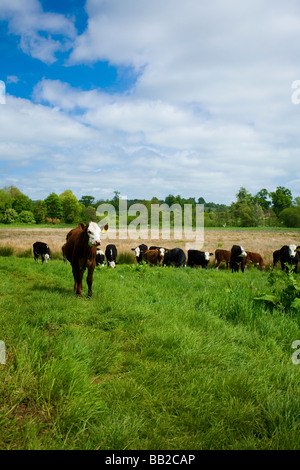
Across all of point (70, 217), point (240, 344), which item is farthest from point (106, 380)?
point (70, 217)

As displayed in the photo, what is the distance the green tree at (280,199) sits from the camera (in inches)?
4262

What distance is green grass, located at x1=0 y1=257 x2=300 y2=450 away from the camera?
2275 millimetres

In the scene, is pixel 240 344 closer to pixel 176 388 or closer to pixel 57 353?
pixel 176 388

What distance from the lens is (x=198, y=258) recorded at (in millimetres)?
17656

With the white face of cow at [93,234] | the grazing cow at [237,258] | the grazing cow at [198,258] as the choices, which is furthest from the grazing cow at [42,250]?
the white face of cow at [93,234]

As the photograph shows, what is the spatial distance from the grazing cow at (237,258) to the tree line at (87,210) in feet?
67.2

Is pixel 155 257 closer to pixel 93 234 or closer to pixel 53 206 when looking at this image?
pixel 93 234

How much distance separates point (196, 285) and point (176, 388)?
5.78m

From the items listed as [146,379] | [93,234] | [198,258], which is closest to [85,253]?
[93,234]

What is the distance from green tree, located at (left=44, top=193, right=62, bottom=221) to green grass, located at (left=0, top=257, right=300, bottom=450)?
221 feet

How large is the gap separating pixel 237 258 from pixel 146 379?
14541 millimetres

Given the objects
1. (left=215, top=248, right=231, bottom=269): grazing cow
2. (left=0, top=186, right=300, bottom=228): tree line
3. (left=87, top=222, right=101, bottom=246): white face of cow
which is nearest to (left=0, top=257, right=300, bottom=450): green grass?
(left=87, top=222, right=101, bottom=246): white face of cow

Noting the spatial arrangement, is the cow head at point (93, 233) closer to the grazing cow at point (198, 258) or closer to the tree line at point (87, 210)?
the grazing cow at point (198, 258)

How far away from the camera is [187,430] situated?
2416 mm
